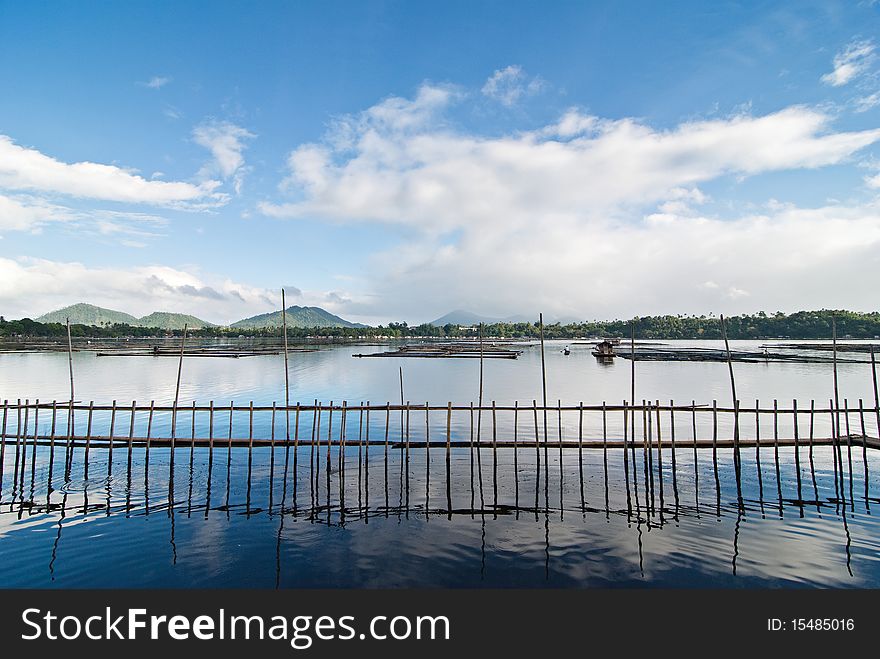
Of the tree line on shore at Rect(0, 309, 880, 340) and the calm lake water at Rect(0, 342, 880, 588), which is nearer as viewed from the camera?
the calm lake water at Rect(0, 342, 880, 588)

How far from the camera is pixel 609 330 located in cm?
19388

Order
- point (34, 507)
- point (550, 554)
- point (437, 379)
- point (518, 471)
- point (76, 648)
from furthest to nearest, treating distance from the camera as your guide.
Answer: point (437, 379), point (518, 471), point (34, 507), point (550, 554), point (76, 648)

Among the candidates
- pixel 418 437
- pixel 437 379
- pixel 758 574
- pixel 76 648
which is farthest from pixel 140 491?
pixel 437 379

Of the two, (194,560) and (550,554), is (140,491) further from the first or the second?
(550,554)

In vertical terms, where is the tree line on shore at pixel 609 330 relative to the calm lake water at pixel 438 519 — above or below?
above

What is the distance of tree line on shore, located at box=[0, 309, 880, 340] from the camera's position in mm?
124625

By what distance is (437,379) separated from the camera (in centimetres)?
4459

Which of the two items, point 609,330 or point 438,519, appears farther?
Result: point 609,330

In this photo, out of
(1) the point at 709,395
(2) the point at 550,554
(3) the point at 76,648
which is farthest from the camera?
(1) the point at 709,395

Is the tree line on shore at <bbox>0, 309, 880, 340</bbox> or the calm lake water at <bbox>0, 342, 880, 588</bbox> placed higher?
the tree line on shore at <bbox>0, 309, 880, 340</bbox>

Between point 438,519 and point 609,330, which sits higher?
point 609,330

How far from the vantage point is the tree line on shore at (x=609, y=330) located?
125 metres

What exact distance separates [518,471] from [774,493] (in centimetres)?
701

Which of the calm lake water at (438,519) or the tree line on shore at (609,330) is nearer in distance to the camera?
the calm lake water at (438,519)
